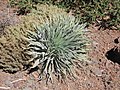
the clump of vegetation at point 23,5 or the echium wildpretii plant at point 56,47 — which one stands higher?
the clump of vegetation at point 23,5

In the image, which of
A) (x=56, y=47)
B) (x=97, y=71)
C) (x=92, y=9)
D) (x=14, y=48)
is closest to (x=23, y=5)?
(x=92, y=9)

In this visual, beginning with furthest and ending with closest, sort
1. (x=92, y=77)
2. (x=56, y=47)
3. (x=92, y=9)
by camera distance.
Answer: (x=92, y=9) → (x=92, y=77) → (x=56, y=47)

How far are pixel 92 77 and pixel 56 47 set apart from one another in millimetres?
741

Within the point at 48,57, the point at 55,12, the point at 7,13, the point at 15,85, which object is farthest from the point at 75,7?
the point at 15,85

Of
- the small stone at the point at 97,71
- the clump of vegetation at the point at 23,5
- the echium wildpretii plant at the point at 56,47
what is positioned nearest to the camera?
the echium wildpretii plant at the point at 56,47

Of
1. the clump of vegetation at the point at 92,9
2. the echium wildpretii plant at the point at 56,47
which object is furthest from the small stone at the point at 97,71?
the clump of vegetation at the point at 92,9

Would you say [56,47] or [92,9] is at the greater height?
[92,9]

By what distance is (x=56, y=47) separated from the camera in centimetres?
499

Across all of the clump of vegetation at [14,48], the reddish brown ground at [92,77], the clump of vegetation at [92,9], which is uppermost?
the clump of vegetation at [92,9]

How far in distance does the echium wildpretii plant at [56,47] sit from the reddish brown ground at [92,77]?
17cm

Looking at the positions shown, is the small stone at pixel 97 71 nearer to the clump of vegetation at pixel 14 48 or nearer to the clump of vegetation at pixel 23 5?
the clump of vegetation at pixel 14 48

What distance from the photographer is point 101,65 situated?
5.35 metres

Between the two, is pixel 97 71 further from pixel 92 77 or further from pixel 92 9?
pixel 92 9

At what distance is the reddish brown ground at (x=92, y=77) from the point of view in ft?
16.4
